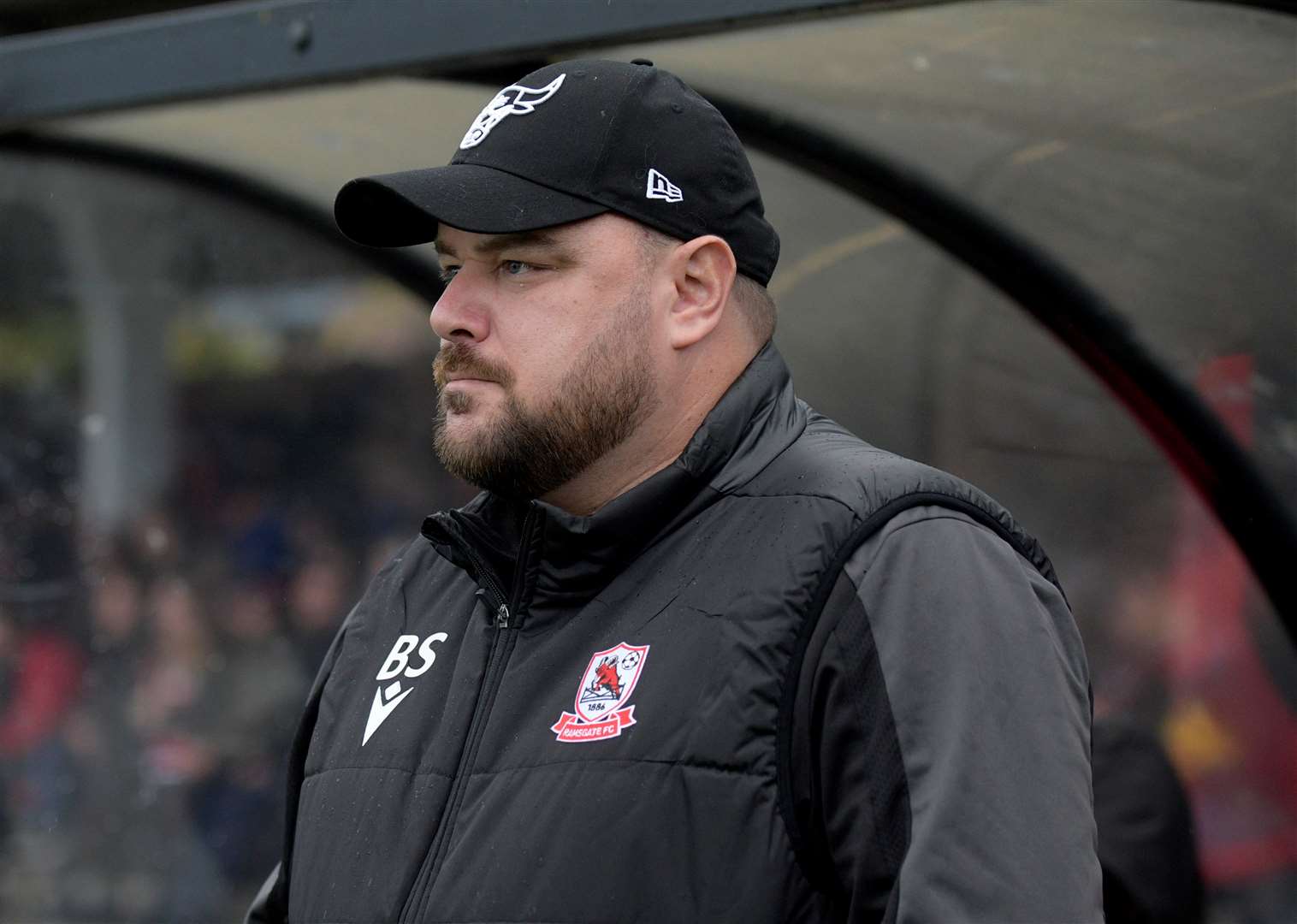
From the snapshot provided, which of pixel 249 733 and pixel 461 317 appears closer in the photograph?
pixel 461 317

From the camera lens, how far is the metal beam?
2.37 metres

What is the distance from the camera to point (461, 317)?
1.59 meters

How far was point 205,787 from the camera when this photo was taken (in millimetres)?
4363

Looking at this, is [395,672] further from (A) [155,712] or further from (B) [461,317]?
(A) [155,712]

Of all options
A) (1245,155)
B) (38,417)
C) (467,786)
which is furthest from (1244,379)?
(38,417)

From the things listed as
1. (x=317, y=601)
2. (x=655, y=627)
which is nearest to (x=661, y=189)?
(x=655, y=627)

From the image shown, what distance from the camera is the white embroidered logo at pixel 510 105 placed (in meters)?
1.59

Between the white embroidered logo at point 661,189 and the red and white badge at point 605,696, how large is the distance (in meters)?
0.46

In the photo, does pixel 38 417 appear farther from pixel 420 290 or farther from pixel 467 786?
pixel 467 786

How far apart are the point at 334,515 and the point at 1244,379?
2462 mm

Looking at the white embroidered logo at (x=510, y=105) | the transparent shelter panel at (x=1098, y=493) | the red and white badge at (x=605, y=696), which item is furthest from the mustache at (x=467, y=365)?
the transparent shelter panel at (x=1098, y=493)

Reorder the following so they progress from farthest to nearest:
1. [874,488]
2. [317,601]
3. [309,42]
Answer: [317,601] < [309,42] < [874,488]

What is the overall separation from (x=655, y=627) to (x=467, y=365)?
369mm

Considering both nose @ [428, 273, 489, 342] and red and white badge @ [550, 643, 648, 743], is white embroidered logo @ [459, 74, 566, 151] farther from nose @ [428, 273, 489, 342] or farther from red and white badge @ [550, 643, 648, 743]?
red and white badge @ [550, 643, 648, 743]
